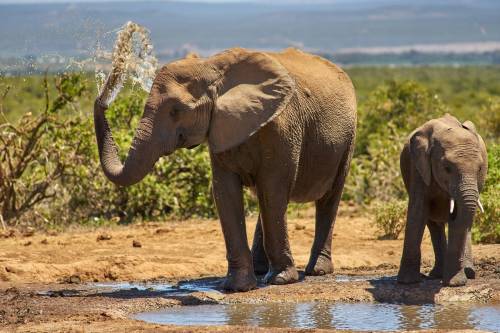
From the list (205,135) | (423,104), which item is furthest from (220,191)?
(423,104)

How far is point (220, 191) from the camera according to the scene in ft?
32.8

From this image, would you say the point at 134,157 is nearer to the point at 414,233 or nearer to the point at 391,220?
the point at 414,233

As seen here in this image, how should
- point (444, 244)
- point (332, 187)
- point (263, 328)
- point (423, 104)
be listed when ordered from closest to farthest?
point (263, 328)
point (444, 244)
point (332, 187)
point (423, 104)

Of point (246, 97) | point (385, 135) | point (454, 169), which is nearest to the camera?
point (454, 169)

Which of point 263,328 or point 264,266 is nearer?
point 263,328

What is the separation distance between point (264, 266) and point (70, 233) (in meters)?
3.26

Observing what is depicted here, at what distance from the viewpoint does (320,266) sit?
1112 centimetres

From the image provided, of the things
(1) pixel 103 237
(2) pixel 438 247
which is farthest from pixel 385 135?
(2) pixel 438 247

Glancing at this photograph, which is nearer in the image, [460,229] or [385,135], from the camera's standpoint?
[460,229]

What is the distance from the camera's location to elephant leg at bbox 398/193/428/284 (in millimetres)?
9992

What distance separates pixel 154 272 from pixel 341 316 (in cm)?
265

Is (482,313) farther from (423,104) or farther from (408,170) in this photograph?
(423,104)

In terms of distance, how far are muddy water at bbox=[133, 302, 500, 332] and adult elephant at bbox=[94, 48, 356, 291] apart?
2.37 feet

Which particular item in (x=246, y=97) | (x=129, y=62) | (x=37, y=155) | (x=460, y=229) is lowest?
(x=460, y=229)
